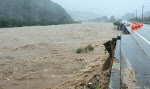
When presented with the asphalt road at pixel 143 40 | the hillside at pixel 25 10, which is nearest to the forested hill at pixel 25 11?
the hillside at pixel 25 10

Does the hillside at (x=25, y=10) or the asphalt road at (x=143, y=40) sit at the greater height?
the hillside at (x=25, y=10)

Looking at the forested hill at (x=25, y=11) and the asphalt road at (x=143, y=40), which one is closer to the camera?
the asphalt road at (x=143, y=40)

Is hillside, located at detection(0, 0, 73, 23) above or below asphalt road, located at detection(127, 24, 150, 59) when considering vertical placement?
above

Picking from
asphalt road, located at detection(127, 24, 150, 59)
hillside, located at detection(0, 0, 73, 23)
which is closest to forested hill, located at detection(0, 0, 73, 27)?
hillside, located at detection(0, 0, 73, 23)

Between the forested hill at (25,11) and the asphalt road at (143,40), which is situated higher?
the forested hill at (25,11)

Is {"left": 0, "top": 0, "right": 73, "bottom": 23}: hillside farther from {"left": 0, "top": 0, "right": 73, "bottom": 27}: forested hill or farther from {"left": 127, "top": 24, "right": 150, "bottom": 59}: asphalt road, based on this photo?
{"left": 127, "top": 24, "right": 150, "bottom": 59}: asphalt road

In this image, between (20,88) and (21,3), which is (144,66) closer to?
(20,88)

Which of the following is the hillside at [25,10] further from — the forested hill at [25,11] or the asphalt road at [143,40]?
Answer: the asphalt road at [143,40]

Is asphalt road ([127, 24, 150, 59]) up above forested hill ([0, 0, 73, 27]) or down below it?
below

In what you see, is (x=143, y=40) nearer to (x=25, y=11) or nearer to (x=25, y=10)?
(x=25, y=11)

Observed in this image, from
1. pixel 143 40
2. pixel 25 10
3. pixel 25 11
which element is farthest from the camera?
pixel 25 10

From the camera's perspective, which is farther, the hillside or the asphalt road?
the hillside

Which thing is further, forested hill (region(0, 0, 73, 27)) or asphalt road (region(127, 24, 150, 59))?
forested hill (region(0, 0, 73, 27))

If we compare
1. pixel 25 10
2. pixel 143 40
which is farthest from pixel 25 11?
pixel 143 40
